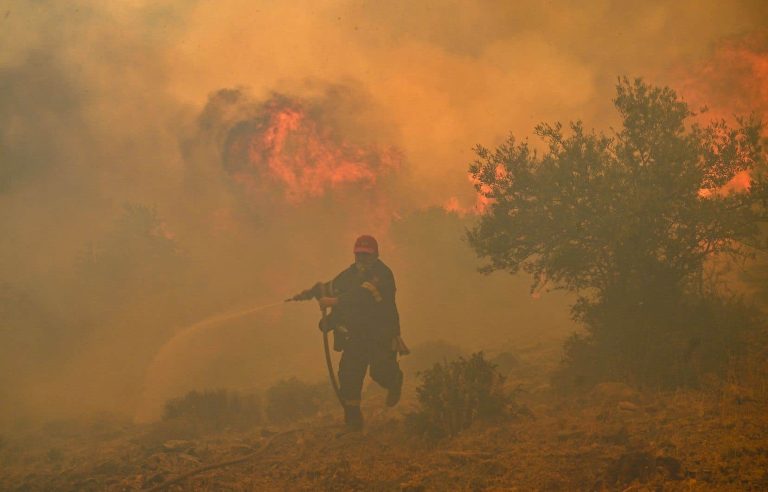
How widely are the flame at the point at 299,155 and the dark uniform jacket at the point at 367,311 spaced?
97.0 ft

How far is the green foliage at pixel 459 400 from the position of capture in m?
8.20

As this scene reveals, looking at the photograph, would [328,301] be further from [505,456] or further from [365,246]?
[505,456]

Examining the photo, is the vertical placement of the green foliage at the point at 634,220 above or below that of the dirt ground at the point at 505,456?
above

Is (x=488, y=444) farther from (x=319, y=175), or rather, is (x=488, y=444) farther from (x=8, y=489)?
(x=319, y=175)

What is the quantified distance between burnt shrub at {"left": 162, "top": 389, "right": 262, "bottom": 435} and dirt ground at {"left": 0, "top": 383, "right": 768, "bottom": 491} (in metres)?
1.58

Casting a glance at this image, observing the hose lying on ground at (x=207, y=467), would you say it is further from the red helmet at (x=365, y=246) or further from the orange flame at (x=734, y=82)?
the orange flame at (x=734, y=82)

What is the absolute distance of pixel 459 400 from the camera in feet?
27.7

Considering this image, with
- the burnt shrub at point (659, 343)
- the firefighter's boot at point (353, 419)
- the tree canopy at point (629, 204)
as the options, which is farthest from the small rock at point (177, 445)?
the tree canopy at point (629, 204)

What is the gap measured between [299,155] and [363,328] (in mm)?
30835

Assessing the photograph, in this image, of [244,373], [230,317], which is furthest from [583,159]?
[230,317]

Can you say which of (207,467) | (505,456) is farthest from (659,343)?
(207,467)

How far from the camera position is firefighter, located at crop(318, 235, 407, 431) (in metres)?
9.32

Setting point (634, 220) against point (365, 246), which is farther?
point (634, 220)

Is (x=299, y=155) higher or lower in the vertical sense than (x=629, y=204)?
higher
